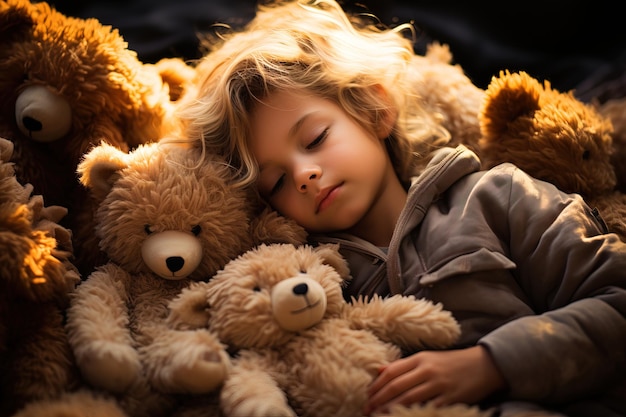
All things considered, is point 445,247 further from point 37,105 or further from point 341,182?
point 37,105

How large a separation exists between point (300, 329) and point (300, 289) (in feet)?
0.23

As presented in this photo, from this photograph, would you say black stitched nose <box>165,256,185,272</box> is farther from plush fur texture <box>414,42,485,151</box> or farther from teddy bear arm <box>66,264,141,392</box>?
plush fur texture <box>414,42,485,151</box>

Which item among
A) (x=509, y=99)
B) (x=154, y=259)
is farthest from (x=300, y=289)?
(x=509, y=99)

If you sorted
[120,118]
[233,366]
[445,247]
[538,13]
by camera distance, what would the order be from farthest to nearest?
1. [538,13]
2. [120,118]
3. [445,247]
4. [233,366]

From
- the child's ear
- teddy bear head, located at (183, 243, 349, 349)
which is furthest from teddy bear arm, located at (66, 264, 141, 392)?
the child's ear

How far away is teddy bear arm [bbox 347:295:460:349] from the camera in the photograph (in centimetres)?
84

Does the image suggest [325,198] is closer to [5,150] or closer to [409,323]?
[409,323]

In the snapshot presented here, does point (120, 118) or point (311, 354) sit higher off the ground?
point (120, 118)

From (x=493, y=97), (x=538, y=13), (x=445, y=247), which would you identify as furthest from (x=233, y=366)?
(x=538, y=13)

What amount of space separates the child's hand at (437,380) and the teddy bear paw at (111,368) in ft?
1.02

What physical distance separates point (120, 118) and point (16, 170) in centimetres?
20

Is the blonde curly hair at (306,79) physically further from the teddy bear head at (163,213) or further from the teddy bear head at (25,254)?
the teddy bear head at (25,254)

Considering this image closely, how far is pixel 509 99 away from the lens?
115 cm

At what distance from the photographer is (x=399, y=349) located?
85 centimetres
